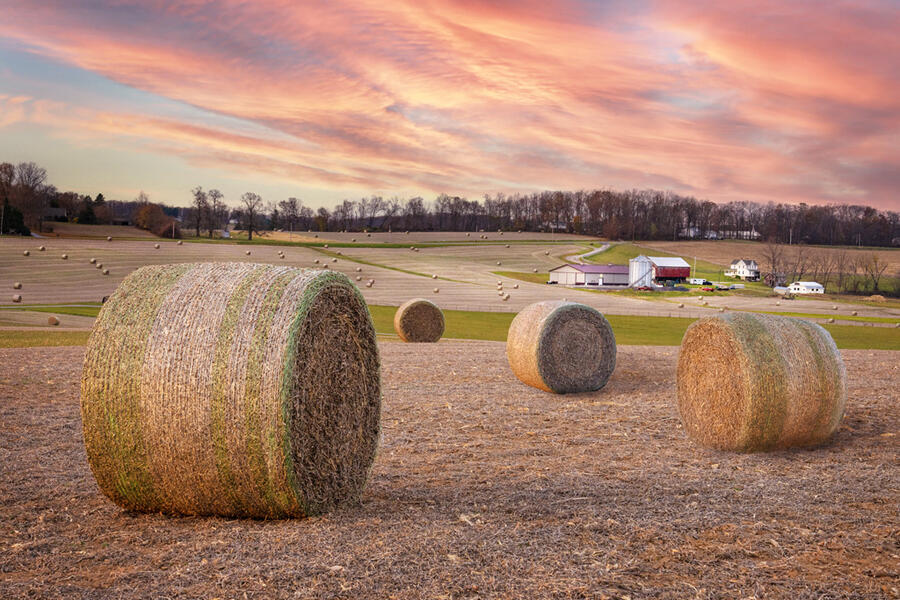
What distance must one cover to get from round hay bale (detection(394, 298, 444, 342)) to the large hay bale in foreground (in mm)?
19637

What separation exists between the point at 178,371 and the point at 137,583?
5.58 feet

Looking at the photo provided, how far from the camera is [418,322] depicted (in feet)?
86.0

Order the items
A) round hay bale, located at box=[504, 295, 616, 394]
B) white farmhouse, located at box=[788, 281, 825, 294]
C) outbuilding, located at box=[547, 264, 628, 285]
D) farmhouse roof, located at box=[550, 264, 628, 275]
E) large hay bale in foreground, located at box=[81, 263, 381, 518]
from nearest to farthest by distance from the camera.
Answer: large hay bale in foreground, located at box=[81, 263, 381, 518] < round hay bale, located at box=[504, 295, 616, 394] < white farmhouse, located at box=[788, 281, 825, 294] < outbuilding, located at box=[547, 264, 628, 285] < farmhouse roof, located at box=[550, 264, 628, 275]

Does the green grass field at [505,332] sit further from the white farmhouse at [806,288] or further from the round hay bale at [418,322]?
the white farmhouse at [806,288]

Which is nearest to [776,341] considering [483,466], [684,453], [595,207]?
[684,453]

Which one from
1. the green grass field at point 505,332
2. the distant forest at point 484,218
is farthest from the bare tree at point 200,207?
the green grass field at point 505,332

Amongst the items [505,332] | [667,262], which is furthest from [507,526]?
[667,262]

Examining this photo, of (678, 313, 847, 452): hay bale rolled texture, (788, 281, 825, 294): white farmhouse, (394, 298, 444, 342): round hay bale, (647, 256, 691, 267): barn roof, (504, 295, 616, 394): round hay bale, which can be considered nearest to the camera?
(678, 313, 847, 452): hay bale rolled texture

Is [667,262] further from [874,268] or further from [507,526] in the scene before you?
[507,526]

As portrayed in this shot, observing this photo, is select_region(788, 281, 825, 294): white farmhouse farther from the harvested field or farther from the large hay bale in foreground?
the large hay bale in foreground

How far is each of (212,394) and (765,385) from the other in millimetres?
7310

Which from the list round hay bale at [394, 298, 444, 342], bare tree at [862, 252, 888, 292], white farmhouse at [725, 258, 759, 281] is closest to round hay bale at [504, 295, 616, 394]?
round hay bale at [394, 298, 444, 342]

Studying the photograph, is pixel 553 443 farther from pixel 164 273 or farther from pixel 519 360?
pixel 164 273

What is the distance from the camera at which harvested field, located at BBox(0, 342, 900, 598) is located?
16.0 feet
